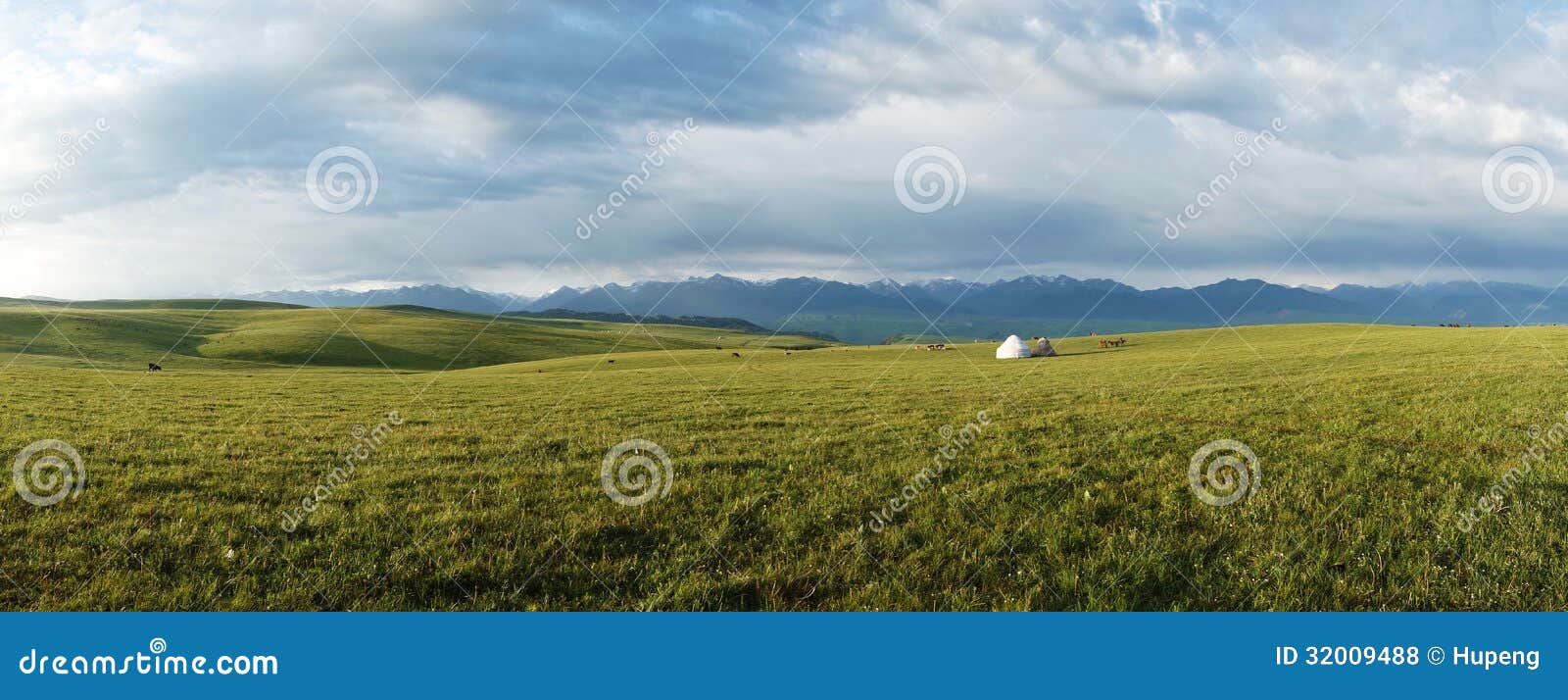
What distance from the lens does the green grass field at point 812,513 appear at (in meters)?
7.50

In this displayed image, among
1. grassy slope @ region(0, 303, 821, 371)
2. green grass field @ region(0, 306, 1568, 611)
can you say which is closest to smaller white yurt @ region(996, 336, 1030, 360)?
green grass field @ region(0, 306, 1568, 611)

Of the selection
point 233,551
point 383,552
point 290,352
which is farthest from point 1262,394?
point 290,352

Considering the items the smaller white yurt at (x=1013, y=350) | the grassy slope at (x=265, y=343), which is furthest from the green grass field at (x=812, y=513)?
the grassy slope at (x=265, y=343)

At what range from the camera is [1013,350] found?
236 feet

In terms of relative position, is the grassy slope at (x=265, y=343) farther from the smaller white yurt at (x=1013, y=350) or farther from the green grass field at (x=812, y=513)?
the smaller white yurt at (x=1013, y=350)

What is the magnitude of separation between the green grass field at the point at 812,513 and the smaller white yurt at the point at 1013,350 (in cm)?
4790

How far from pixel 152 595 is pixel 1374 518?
14.9 meters

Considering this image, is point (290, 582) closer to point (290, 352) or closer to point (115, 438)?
point (115, 438)

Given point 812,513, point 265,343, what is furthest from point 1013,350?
point 265,343

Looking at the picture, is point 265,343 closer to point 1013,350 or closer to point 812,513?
point 1013,350

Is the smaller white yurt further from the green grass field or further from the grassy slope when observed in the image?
the grassy slope

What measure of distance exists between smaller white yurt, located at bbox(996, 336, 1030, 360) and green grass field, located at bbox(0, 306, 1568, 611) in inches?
1886

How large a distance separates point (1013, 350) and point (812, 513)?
217 feet

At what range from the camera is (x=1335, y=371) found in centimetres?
3198
